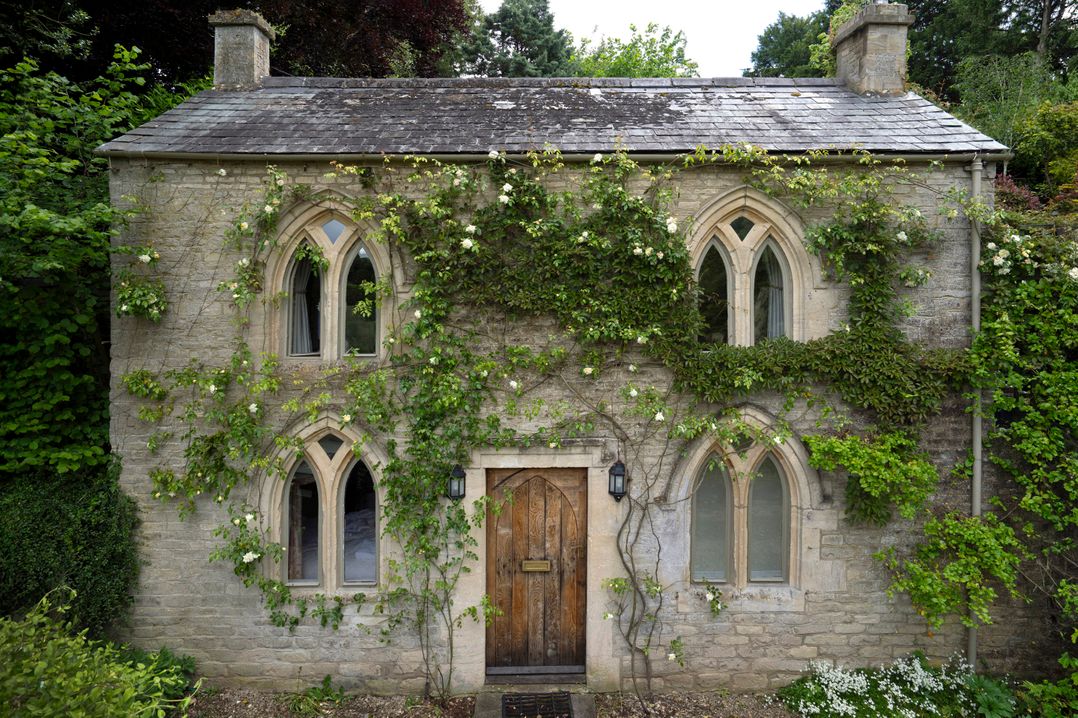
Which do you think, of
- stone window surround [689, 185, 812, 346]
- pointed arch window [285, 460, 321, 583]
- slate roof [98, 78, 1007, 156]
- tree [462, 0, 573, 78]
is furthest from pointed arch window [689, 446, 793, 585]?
tree [462, 0, 573, 78]

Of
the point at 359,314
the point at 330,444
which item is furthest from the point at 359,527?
the point at 359,314

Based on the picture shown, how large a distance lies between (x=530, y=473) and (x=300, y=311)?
3.33 m

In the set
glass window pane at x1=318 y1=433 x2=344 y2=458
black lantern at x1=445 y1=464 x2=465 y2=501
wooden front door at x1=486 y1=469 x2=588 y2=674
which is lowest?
wooden front door at x1=486 y1=469 x2=588 y2=674

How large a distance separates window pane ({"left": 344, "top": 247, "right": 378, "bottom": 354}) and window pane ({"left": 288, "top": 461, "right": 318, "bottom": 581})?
154cm

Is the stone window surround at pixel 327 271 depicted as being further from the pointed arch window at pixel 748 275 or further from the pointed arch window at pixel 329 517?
the pointed arch window at pixel 748 275

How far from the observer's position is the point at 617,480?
Result: 5984mm

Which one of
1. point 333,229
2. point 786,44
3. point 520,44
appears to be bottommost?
point 333,229

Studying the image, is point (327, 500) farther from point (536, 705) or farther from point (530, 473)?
point (536, 705)

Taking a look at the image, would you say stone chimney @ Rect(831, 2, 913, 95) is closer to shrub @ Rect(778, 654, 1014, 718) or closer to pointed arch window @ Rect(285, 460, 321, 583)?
shrub @ Rect(778, 654, 1014, 718)

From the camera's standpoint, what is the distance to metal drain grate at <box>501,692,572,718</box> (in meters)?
5.75

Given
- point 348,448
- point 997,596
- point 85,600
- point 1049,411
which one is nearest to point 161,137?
point 348,448

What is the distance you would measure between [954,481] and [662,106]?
5712mm

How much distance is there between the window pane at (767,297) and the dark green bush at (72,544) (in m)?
7.43

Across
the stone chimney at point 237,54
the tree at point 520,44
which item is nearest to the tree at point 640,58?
the tree at point 520,44
